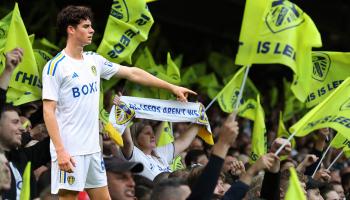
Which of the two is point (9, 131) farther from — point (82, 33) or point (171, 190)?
point (171, 190)

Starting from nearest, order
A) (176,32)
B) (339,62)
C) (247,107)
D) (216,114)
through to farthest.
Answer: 1. (339,62)
2. (247,107)
3. (216,114)
4. (176,32)

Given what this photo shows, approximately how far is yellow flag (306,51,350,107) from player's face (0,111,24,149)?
3.59 meters

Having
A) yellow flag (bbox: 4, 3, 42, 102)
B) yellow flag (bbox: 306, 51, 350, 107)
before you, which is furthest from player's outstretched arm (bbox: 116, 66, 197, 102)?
yellow flag (bbox: 306, 51, 350, 107)

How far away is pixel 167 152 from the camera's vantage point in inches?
374

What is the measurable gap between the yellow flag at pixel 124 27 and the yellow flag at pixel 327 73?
155 cm

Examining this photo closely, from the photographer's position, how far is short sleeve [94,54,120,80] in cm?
752

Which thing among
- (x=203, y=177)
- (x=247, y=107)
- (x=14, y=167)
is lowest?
(x=247, y=107)

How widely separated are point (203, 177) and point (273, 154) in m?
0.73

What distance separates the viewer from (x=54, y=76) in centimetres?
712

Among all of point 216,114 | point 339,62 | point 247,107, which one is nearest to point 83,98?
point 339,62

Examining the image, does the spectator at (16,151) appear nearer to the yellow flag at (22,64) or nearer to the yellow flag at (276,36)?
the yellow flag at (22,64)

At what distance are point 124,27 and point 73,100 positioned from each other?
2661 mm

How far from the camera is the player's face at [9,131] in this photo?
7066mm

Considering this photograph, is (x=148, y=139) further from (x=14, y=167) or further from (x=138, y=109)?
(x=14, y=167)
